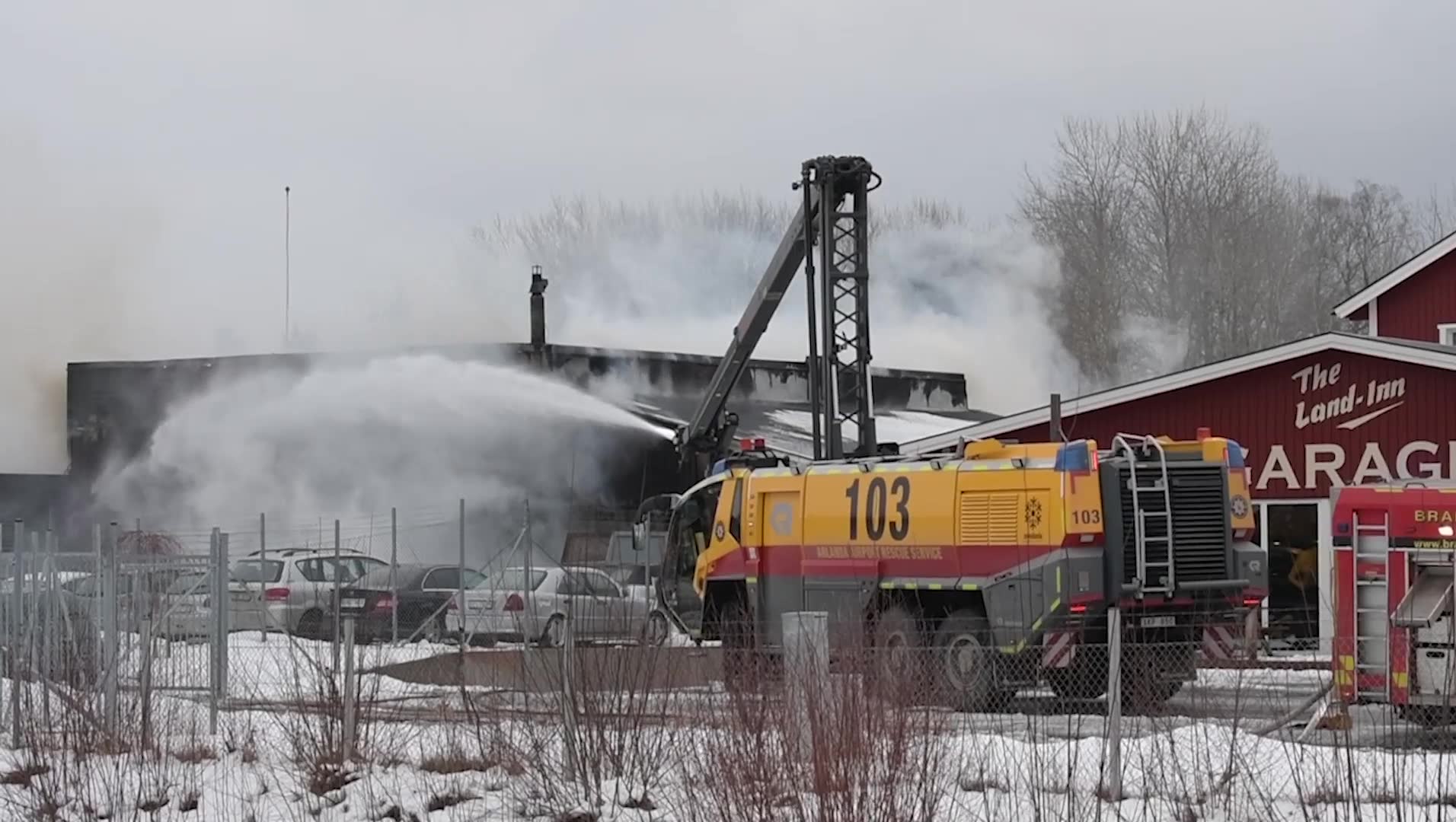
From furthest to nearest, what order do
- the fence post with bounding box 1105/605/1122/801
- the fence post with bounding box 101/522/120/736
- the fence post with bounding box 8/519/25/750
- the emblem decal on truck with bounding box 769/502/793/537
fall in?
1. the emblem decal on truck with bounding box 769/502/793/537
2. the fence post with bounding box 8/519/25/750
3. the fence post with bounding box 101/522/120/736
4. the fence post with bounding box 1105/605/1122/801

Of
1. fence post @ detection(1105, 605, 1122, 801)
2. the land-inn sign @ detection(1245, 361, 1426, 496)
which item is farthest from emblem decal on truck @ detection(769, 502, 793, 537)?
fence post @ detection(1105, 605, 1122, 801)

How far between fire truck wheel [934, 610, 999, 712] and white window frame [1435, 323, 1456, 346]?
16639 millimetres

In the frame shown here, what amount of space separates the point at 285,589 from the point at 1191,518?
15445mm

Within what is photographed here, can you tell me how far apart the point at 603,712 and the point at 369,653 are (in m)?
6.24

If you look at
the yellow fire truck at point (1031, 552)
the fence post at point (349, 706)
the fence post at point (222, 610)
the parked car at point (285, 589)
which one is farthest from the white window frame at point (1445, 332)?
the fence post at point (349, 706)

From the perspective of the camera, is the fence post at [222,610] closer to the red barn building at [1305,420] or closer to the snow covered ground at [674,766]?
the snow covered ground at [674,766]

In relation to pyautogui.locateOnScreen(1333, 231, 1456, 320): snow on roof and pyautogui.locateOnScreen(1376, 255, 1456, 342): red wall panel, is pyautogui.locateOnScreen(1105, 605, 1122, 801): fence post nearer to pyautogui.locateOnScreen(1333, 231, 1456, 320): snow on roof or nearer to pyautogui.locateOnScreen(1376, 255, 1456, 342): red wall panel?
pyautogui.locateOnScreen(1333, 231, 1456, 320): snow on roof

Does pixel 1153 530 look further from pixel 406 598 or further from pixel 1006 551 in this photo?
pixel 406 598

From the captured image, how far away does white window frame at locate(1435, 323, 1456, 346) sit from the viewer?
1264 inches

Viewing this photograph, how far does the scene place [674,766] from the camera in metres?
11.7

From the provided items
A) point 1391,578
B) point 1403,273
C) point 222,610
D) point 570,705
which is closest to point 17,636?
point 222,610

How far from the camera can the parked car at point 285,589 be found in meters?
27.8

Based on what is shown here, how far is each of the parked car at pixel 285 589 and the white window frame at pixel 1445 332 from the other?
Answer: 1877 cm

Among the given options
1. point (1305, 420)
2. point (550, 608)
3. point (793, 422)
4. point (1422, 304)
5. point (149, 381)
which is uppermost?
point (1422, 304)
